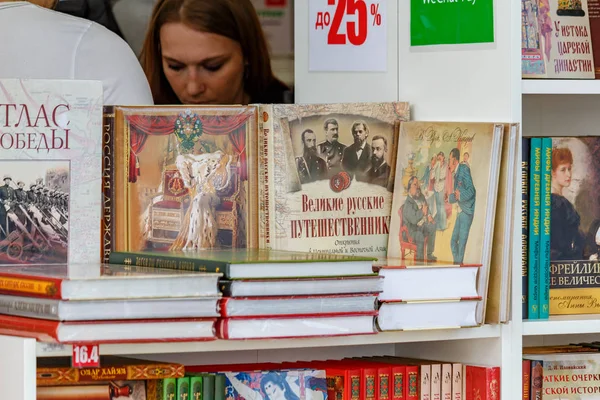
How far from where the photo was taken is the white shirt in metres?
2.03

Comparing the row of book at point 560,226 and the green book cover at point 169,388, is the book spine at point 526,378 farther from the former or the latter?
the green book cover at point 169,388

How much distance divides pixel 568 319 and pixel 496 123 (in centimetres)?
36

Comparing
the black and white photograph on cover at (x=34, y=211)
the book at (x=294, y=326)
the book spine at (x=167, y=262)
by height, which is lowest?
the book at (x=294, y=326)

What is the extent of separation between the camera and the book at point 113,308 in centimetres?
155

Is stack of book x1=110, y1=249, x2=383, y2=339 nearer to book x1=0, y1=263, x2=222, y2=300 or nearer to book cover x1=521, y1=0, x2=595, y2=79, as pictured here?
book x1=0, y1=263, x2=222, y2=300

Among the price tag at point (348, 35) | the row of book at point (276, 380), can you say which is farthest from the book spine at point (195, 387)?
the price tag at point (348, 35)

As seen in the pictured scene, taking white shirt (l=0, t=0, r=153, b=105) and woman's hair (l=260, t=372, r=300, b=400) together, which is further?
white shirt (l=0, t=0, r=153, b=105)

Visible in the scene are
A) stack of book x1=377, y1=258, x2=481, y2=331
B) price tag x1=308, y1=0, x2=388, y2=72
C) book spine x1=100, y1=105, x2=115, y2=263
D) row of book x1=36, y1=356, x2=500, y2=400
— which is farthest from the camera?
price tag x1=308, y1=0, x2=388, y2=72

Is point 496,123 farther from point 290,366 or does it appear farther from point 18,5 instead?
point 18,5

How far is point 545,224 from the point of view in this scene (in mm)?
1940

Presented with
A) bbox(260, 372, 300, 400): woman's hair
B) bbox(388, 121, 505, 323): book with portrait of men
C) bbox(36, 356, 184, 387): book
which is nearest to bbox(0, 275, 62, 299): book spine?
bbox(36, 356, 184, 387): book

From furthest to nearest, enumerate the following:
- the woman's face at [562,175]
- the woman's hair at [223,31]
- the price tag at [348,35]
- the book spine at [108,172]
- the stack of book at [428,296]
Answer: the woman's hair at [223,31] < the price tag at [348,35] < the woman's face at [562,175] < the book spine at [108,172] < the stack of book at [428,296]

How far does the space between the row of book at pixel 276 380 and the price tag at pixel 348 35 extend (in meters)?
0.54

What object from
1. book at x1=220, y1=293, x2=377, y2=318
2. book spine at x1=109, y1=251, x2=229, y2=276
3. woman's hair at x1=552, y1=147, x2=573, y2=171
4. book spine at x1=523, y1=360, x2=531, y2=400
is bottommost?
book spine at x1=523, y1=360, x2=531, y2=400
